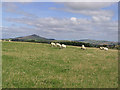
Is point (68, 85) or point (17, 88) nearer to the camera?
point (17, 88)

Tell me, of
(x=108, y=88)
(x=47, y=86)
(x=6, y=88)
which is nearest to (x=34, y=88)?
(x=47, y=86)

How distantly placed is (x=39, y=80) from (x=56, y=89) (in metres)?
1.95

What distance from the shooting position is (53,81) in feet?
32.9

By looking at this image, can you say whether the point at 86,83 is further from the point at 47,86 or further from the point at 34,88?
the point at 34,88

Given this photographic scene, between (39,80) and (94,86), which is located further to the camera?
(39,80)

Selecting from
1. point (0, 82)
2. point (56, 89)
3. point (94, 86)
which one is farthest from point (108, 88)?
point (0, 82)

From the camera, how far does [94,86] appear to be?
9422 millimetres

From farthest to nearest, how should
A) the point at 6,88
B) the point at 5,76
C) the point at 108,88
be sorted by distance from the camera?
Result: the point at 5,76 → the point at 108,88 → the point at 6,88

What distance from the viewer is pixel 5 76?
35.8 feet

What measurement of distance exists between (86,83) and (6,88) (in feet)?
17.5

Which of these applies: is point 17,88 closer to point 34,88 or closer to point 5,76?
point 34,88

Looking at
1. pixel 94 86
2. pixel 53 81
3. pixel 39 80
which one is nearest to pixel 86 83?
pixel 94 86

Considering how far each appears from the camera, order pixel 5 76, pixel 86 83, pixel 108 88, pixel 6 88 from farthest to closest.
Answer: pixel 5 76 → pixel 86 83 → pixel 108 88 → pixel 6 88

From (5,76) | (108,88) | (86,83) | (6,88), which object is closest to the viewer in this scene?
(6,88)
